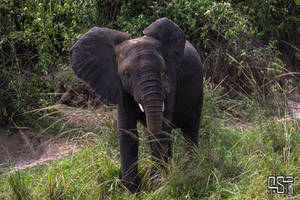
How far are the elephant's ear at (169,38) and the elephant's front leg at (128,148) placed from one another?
0.74m

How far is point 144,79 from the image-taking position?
3789 mm

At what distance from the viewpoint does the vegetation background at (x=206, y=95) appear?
13.7ft

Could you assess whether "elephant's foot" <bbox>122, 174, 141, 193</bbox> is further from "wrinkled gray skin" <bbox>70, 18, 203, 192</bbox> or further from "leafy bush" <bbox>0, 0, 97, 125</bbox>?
"leafy bush" <bbox>0, 0, 97, 125</bbox>

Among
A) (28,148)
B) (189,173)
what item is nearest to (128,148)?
(189,173)

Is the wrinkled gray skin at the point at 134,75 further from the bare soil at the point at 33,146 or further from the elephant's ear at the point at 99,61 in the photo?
the bare soil at the point at 33,146

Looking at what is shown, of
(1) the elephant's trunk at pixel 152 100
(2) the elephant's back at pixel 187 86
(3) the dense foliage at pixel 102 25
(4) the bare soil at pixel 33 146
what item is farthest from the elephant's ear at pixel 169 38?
(3) the dense foliage at pixel 102 25

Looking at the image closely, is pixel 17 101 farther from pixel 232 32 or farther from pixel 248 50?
pixel 248 50

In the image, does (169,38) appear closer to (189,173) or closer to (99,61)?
(99,61)

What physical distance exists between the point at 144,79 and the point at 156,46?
1.75 feet

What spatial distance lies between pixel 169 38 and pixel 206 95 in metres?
2.15

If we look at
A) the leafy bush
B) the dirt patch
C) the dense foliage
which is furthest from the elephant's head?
the leafy bush

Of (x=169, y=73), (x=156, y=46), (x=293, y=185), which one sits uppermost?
(x=156, y=46)

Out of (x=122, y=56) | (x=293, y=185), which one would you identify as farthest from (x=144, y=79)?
(x=293, y=185)

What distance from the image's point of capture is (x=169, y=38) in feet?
14.4
